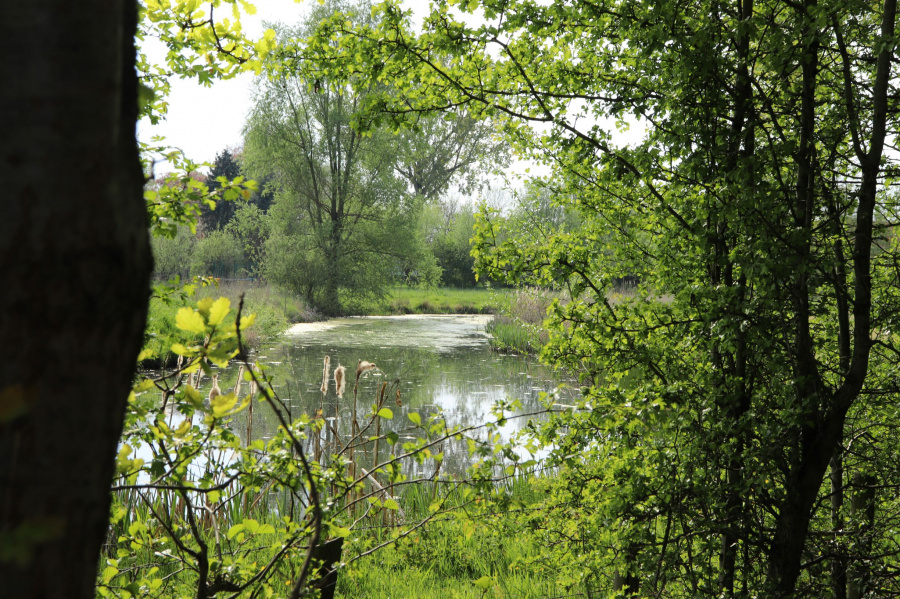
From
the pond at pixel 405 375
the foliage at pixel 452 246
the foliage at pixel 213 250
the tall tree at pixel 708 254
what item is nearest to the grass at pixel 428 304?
the foliage at pixel 452 246

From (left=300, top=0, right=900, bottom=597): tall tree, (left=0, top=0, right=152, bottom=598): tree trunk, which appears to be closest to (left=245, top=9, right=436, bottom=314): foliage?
(left=300, top=0, right=900, bottom=597): tall tree

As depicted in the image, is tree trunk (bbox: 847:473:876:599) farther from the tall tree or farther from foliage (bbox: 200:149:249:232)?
foliage (bbox: 200:149:249:232)

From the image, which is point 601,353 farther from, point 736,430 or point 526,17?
point 526,17

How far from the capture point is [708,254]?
247 centimetres

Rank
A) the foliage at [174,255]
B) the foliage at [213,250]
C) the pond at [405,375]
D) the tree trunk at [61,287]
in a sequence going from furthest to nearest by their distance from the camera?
→ 1. the foliage at [213,250]
2. the foliage at [174,255]
3. the pond at [405,375]
4. the tree trunk at [61,287]

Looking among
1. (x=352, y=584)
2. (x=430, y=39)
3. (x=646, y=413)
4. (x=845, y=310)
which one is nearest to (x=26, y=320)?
(x=646, y=413)

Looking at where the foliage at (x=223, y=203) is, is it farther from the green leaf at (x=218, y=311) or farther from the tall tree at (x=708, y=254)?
the green leaf at (x=218, y=311)

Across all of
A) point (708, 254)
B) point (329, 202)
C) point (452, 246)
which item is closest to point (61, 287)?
point (708, 254)

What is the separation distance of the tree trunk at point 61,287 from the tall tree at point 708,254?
5.46 feet

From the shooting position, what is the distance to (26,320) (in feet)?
1.47

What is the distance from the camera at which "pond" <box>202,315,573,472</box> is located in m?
8.93

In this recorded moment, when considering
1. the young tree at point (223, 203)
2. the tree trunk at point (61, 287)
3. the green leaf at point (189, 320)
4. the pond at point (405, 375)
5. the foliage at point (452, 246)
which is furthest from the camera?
the young tree at point (223, 203)

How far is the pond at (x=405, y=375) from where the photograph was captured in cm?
893

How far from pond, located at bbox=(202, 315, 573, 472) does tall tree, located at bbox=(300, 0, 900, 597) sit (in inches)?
142
